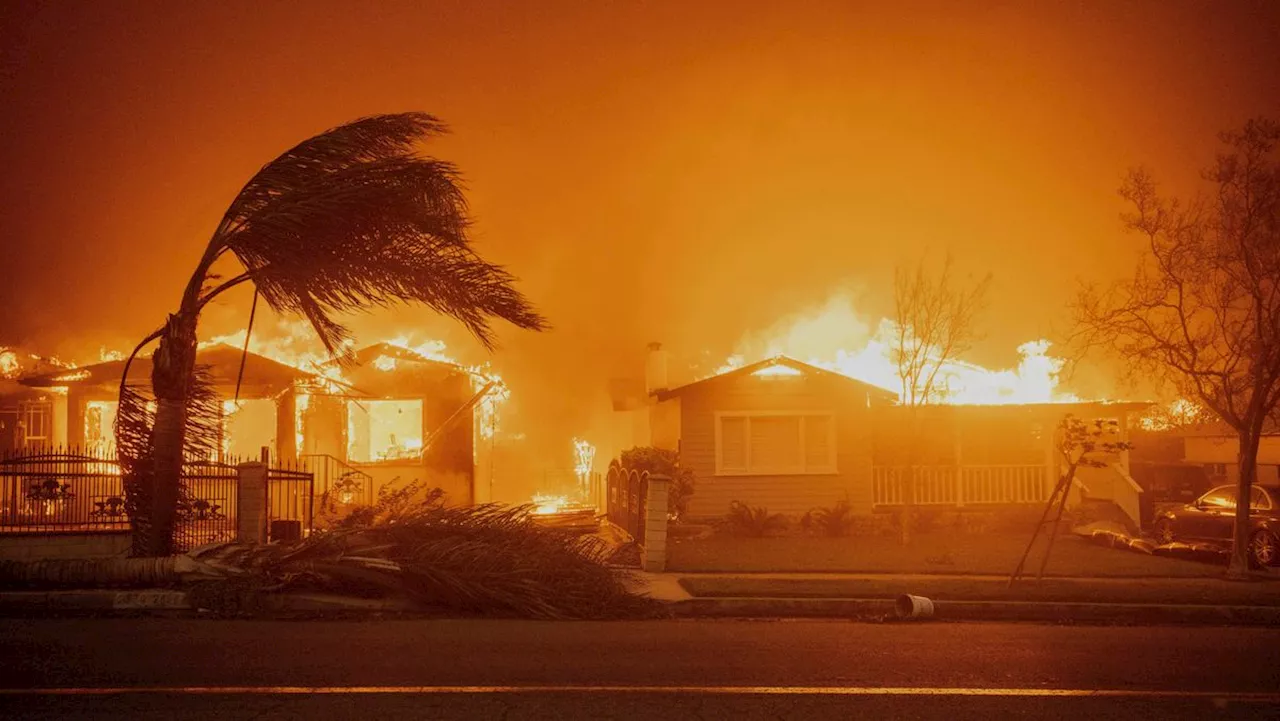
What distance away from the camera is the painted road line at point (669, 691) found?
6.32 meters

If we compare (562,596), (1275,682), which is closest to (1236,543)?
(1275,682)

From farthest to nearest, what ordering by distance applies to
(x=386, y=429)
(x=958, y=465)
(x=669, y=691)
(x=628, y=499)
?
1. (x=386, y=429)
2. (x=958, y=465)
3. (x=628, y=499)
4. (x=669, y=691)

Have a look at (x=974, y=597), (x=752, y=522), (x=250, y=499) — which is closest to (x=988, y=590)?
(x=974, y=597)

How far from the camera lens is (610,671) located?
7344 millimetres

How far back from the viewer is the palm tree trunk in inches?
456

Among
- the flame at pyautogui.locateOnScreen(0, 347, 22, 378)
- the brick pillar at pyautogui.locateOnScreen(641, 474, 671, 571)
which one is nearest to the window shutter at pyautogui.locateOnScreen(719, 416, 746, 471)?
the brick pillar at pyautogui.locateOnScreen(641, 474, 671, 571)

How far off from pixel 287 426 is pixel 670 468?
896 cm

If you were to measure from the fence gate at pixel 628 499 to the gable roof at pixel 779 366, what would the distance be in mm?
2061

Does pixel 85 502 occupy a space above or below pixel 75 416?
below

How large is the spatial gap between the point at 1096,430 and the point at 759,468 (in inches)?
359

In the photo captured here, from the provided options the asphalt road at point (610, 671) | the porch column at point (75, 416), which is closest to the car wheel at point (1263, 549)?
the asphalt road at point (610, 671)

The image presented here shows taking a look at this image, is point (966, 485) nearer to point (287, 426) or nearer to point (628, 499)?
point (628, 499)

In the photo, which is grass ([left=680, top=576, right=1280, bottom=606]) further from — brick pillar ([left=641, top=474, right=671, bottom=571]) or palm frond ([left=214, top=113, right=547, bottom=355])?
palm frond ([left=214, top=113, right=547, bottom=355])

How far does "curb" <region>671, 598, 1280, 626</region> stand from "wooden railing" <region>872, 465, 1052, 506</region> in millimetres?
10446
